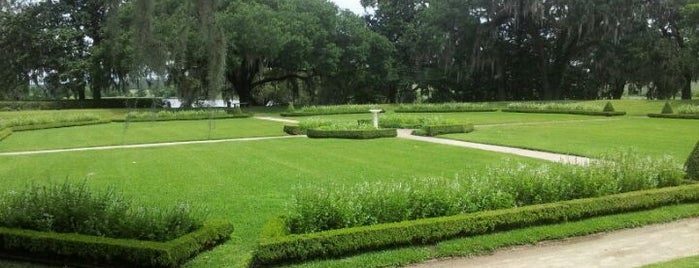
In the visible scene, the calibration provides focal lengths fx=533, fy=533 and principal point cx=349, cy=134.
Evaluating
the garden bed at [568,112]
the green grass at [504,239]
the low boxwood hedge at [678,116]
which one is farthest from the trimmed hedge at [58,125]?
the low boxwood hedge at [678,116]

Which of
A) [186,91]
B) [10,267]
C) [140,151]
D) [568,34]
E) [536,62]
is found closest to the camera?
[10,267]

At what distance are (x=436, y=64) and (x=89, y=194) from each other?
41955mm

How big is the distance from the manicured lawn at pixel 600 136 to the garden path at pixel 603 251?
5.85 meters

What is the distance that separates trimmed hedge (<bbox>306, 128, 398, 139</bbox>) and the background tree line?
14886 millimetres

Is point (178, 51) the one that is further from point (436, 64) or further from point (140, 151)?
point (436, 64)

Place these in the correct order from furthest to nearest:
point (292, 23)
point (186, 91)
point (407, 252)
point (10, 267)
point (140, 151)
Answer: point (292, 23) < point (140, 151) < point (186, 91) < point (407, 252) < point (10, 267)

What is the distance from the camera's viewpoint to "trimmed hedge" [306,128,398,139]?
17.8 metres

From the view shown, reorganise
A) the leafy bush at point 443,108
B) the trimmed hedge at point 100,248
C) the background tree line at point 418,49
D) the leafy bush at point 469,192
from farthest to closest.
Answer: the background tree line at point 418,49 → the leafy bush at point 443,108 → the leafy bush at point 469,192 → the trimmed hedge at point 100,248

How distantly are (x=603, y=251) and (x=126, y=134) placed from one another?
1889cm

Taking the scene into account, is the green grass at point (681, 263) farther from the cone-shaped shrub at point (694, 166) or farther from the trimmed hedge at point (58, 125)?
the trimmed hedge at point (58, 125)

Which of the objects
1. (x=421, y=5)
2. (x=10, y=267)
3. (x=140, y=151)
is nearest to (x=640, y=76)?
(x=421, y=5)

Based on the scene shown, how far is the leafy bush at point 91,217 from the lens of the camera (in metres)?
6.04

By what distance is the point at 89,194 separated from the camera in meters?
6.64

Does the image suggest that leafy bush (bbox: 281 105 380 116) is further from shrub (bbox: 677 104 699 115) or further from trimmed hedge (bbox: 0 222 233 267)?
trimmed hedge (bbox: 0 222 233 267)
